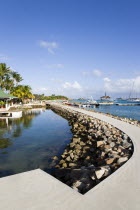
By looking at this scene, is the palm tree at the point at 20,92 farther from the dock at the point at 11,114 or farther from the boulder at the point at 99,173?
the boulder at the point at 99,173

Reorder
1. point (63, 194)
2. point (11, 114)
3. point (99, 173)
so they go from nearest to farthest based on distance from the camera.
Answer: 1. point (63, 194)
2. point (99, 173)
3. point (11, 114)

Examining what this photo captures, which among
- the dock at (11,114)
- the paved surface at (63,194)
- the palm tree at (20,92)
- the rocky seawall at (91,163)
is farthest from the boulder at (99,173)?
the palm tree at (20,92)

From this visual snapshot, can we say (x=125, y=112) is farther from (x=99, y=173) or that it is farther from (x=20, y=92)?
(x=99, y=173)

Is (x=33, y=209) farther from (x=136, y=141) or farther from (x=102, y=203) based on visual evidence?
(x=136, y=141)

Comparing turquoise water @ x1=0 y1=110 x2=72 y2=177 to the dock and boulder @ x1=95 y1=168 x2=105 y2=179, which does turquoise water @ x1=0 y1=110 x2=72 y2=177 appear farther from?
the dock

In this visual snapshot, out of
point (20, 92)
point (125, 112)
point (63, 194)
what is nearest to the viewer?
point (63, 194)

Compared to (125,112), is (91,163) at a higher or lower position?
higher

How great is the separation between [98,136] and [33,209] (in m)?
7.40

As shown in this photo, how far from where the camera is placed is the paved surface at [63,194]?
2691 mm

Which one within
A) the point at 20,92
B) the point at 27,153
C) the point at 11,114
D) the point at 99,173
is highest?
the point at 20,92

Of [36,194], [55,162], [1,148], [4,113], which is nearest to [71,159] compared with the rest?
[55,162]

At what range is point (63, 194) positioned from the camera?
3051 mm

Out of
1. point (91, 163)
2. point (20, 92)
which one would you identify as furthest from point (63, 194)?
point (20, 92)

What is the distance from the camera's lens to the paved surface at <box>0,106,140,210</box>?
269 centimetres
